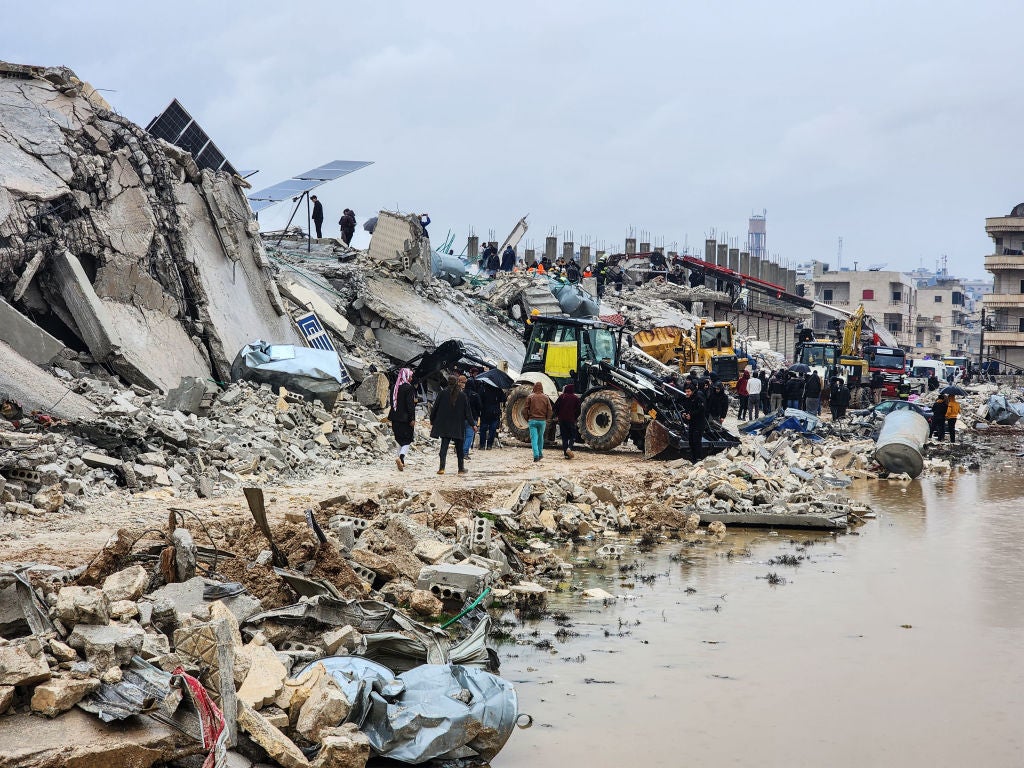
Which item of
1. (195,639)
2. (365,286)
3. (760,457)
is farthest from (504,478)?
(365,286)

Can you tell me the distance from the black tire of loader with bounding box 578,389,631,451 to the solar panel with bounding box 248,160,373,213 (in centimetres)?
1156

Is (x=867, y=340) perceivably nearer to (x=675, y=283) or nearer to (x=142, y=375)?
(x=675, y=283)

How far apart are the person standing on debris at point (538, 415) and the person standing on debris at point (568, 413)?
689 mm

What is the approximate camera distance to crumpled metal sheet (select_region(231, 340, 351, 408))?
15734 mm

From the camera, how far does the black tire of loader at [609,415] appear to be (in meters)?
16.4

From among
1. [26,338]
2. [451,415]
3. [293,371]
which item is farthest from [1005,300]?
[26,338]

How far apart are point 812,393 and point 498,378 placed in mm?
9835

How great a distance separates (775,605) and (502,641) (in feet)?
8.44

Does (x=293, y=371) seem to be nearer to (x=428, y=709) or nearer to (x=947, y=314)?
(x=428, y=709)

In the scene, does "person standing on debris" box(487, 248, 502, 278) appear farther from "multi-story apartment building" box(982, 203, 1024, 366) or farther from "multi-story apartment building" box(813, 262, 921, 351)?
"multi-story apartment building" box(813, 262, 921, 351)

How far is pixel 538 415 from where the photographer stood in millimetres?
15297

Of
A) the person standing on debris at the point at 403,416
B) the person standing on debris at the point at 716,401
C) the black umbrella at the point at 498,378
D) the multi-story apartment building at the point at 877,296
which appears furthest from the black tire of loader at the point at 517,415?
the multi-story apartment building at the point at 877,296

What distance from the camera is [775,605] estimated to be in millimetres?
8555

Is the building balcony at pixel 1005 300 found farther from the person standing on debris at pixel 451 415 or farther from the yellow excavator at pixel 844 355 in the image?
the person standing on debris at pixel 451 415
